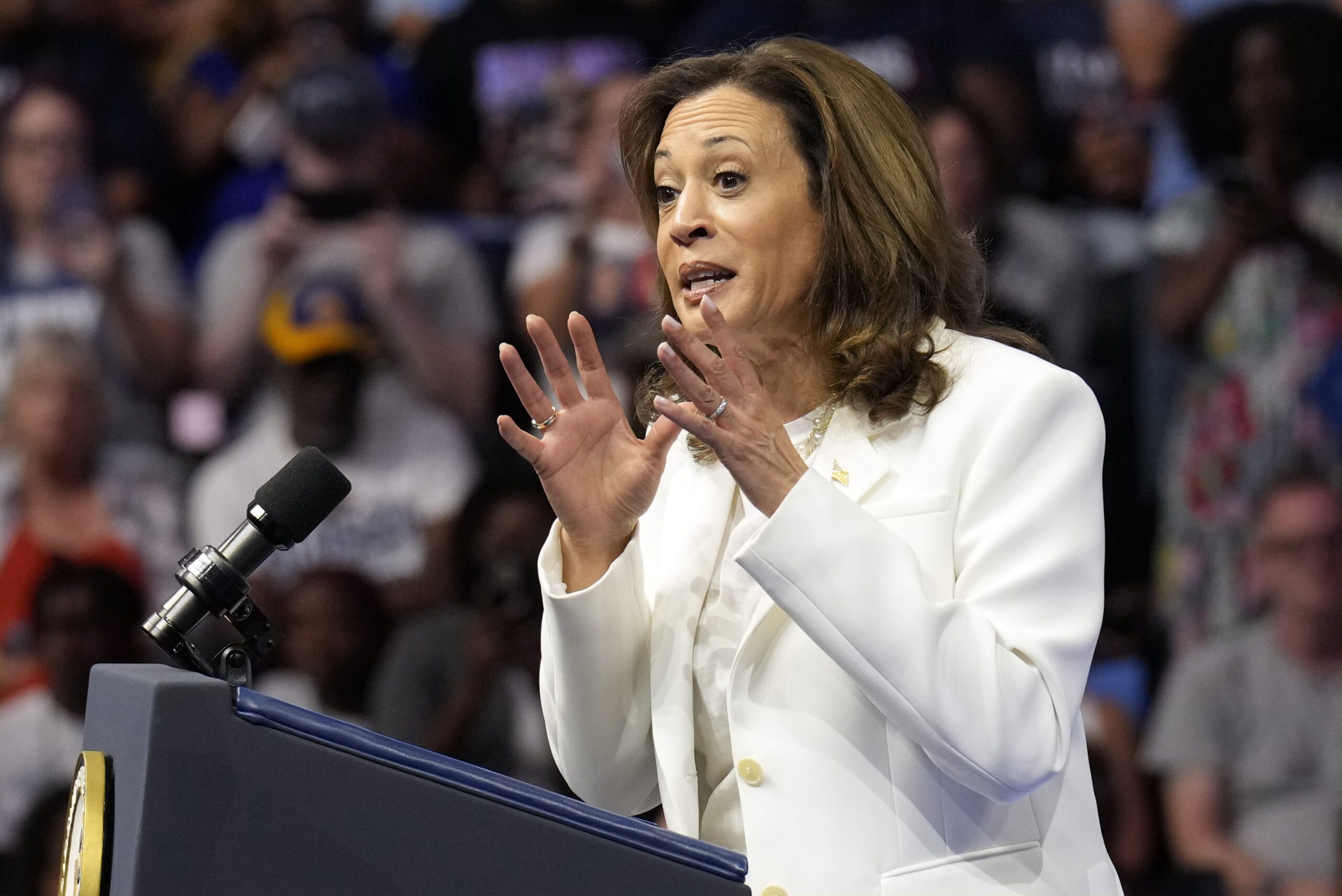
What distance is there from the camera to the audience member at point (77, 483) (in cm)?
450

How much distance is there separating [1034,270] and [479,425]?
1681 millimetres

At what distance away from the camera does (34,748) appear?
4.32 meters

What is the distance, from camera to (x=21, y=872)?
420cm

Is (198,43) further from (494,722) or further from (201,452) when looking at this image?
(494,722)

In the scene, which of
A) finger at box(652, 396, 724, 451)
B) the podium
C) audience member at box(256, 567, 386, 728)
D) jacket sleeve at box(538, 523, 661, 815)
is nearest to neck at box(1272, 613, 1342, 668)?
audience member at box(256, 567, 386, 728)

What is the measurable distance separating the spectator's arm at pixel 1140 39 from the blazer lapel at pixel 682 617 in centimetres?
329

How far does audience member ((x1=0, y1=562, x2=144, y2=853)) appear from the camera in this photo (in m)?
4.30

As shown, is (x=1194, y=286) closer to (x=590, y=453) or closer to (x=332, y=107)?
(x=332, y=107)

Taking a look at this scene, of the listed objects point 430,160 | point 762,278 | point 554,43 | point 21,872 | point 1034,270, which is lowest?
point 21,872

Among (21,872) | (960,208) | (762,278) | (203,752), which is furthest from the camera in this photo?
(960,208)

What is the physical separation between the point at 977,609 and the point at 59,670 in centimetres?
354

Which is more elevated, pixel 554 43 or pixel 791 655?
pixel 554 43

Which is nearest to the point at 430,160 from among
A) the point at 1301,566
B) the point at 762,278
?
the point at 1301,566

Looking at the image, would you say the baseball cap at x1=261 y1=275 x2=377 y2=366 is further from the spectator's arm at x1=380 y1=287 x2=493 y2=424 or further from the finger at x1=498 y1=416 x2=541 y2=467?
the finger at x1=498 y1=416 x2=541 y2=467
